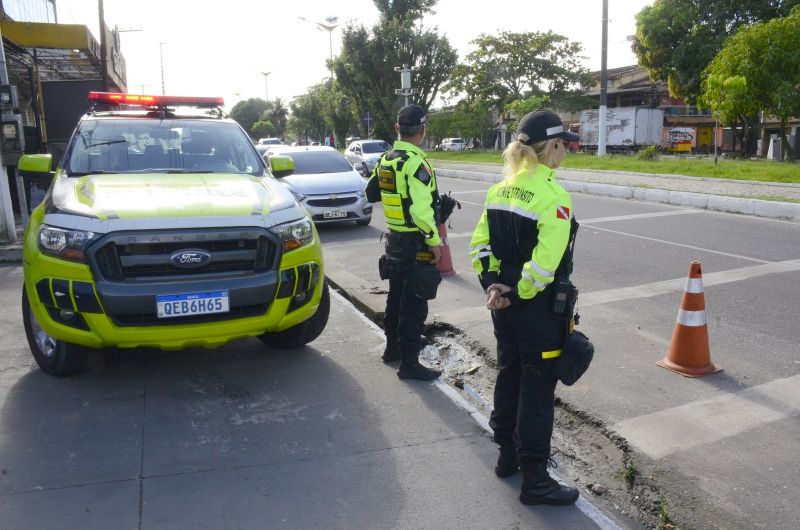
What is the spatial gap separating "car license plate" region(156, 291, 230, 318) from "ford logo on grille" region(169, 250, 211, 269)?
0.19 m

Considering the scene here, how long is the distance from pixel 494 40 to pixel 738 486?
43648 millimetres

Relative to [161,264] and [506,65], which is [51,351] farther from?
[506,65]

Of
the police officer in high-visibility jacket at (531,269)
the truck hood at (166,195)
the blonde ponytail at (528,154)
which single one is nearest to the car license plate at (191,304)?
the truck hood at (166,195)

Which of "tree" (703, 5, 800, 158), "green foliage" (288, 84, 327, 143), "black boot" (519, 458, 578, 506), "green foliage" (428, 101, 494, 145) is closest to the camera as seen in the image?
"black boot" (519, 458, 578, 506)

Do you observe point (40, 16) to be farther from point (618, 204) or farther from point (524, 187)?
point (524, 187)

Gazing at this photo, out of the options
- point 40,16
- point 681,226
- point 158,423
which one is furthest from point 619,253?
point 40,16

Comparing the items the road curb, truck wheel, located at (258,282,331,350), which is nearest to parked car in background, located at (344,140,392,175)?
the road curb

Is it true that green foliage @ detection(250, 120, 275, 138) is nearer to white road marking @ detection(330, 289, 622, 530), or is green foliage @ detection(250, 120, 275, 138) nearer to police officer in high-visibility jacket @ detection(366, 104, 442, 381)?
white road marking @ detection(330, 289, 622, 530)

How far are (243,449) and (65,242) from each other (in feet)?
5.38

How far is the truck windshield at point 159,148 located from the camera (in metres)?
5.24

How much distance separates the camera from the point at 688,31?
115 ft

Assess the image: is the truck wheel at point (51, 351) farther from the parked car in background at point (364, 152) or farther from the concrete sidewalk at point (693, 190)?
the parked car in background at point (364, 152)

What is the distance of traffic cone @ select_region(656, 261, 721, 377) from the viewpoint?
464cm

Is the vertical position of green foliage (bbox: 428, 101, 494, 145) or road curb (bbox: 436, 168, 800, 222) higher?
green foliage (bbox: 428, 101, 494, 145)
